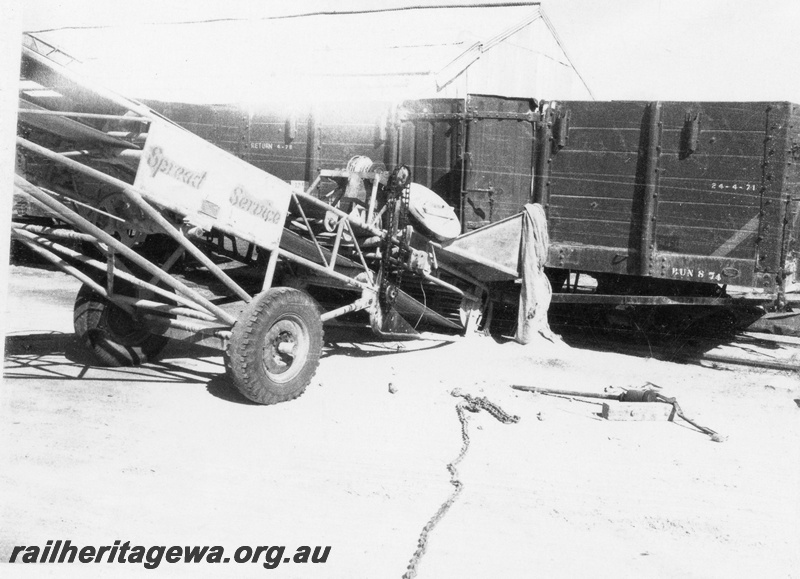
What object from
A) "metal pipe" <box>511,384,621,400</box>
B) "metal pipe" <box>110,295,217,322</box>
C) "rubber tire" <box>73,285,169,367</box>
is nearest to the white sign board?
"metal pipe" <box>110,295,217,322</box>

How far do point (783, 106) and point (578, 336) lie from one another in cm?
342

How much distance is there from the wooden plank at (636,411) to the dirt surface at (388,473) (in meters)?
0.08

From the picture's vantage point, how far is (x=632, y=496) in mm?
4719

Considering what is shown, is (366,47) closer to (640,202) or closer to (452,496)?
(640,202)

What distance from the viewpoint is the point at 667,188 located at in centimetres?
881

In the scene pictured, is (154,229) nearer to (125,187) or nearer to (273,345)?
(125,187)

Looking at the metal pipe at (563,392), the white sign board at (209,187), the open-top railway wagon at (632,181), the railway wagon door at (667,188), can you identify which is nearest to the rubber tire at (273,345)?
the white sign board at (209,187)

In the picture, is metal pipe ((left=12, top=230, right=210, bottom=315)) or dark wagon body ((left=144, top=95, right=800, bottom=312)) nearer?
metal pipe ((left=12, top=230, right=210, bottom=315))

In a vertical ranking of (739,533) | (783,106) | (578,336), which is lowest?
(739,533)

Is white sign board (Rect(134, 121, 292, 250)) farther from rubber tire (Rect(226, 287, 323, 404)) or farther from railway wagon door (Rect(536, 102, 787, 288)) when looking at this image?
railway wagon door (Rect(536, 102, 787, 288))

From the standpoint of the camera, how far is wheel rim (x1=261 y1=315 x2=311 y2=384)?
5.99 m

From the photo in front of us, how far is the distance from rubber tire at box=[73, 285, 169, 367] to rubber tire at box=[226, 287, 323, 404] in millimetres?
1503

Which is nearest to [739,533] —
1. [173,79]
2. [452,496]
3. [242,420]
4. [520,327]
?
[452,496]

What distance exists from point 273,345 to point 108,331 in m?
1.74
